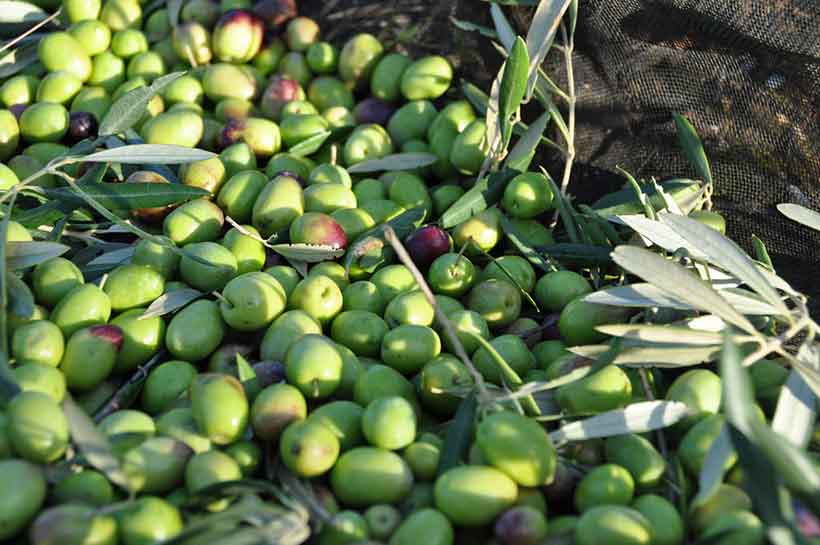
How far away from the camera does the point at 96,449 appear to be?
4.51 feet

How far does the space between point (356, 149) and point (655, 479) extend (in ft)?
4.57

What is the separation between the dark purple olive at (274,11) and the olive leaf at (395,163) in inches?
32.6

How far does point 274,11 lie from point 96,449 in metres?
2.07

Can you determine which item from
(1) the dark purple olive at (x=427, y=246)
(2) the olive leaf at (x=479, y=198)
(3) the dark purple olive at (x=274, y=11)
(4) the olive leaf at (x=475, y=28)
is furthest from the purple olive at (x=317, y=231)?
(3) the dark purple olive at (x=274, y=11)

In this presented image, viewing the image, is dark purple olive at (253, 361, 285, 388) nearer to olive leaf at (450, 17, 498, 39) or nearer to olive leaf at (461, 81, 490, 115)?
olive leaf at (461, 81, 490, 115)

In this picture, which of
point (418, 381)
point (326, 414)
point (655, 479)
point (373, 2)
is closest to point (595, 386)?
point (655, 479)

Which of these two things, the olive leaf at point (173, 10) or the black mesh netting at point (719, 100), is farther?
the olive leaf at point (173, 10)

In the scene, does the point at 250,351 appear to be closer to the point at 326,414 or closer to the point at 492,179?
the point at 326,414

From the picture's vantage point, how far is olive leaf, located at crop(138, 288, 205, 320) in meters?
1.90

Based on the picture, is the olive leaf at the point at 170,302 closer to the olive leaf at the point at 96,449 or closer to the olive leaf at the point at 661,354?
the olive leaf at the point at 96,449

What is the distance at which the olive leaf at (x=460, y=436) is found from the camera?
1538mm

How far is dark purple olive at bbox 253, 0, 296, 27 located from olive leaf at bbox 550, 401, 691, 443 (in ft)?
6.58

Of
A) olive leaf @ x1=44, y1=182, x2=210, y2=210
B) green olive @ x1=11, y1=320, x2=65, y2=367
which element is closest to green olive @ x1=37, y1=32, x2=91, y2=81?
olive leaf @ x1=44, y1=182, x2=210, y2=210

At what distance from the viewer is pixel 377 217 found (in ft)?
7.75
